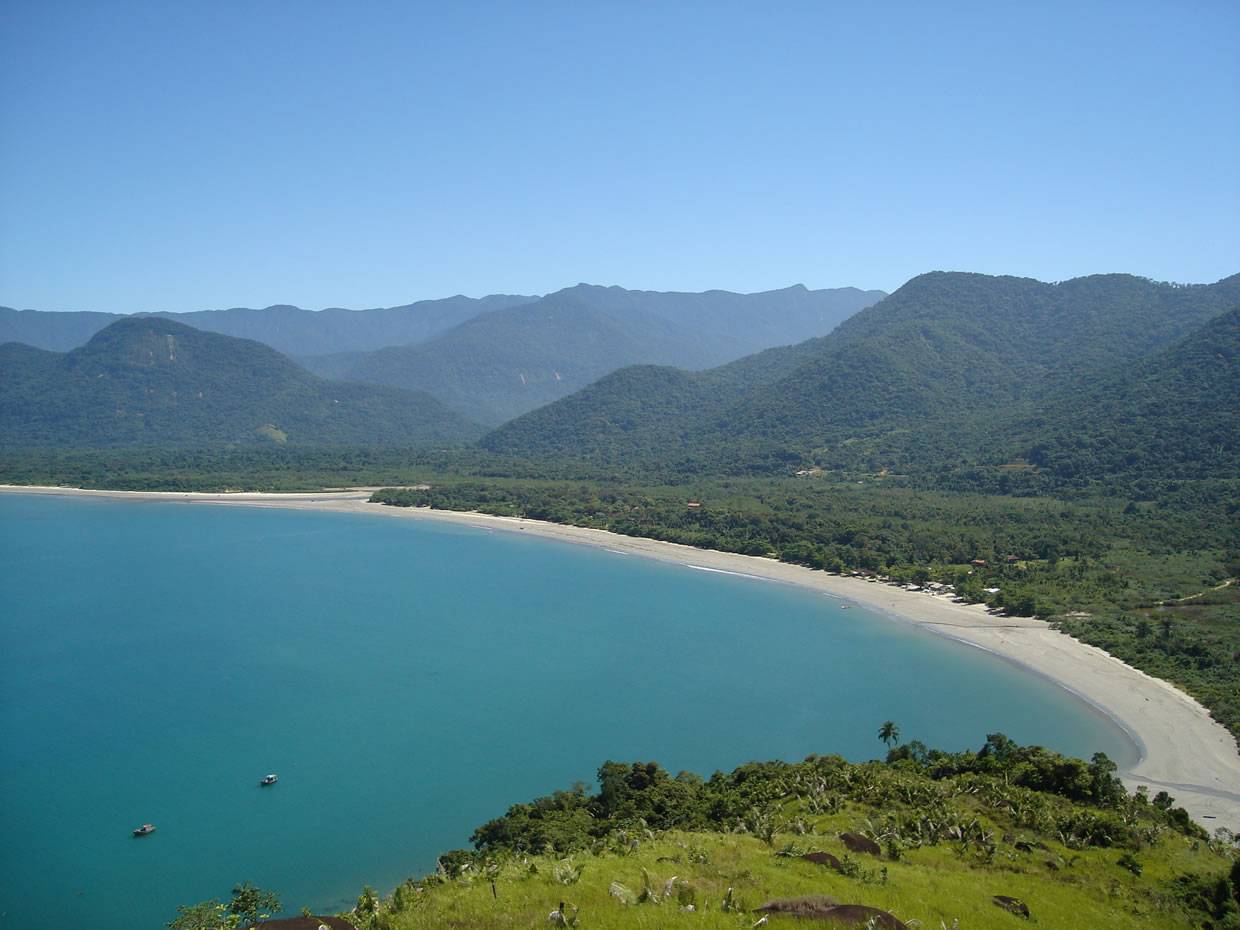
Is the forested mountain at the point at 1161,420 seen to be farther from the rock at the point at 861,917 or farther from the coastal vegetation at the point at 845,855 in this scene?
the rock at the point at 861,917

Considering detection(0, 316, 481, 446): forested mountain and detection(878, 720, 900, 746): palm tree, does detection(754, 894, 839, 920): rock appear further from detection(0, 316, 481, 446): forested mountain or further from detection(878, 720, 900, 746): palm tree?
detection(0, 316, 481, 446): forested mountain

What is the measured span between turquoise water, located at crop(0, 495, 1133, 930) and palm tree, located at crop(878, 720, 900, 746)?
0.62 meters

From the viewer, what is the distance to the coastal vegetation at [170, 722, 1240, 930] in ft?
36.3

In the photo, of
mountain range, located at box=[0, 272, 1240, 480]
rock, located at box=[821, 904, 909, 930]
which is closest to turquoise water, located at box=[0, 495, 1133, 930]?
rock, located at box=[821, 904, 909, 930]

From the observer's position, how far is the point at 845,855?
46.4 feet

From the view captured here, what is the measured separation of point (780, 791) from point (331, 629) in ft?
102

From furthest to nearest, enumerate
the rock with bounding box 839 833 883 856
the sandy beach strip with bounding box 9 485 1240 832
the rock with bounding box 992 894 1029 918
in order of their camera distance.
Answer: the sandy beach strip with bounding box 9 485 1240 832, the rock with bounding box 839 833 883 856, the rock with bounding box 992 894 1029 918

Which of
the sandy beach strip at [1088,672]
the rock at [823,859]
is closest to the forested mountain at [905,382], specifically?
the sandy beach strip at [1088,672]

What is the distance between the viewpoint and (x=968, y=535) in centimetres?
5803

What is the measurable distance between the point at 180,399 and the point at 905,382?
446 feet

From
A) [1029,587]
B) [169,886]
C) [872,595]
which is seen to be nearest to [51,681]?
[169,886]

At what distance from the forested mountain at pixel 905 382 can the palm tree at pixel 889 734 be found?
70090 millimetres

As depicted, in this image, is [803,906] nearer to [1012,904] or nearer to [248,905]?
[1012,904]

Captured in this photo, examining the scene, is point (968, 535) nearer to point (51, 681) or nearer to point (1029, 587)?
point (1029, 587)
